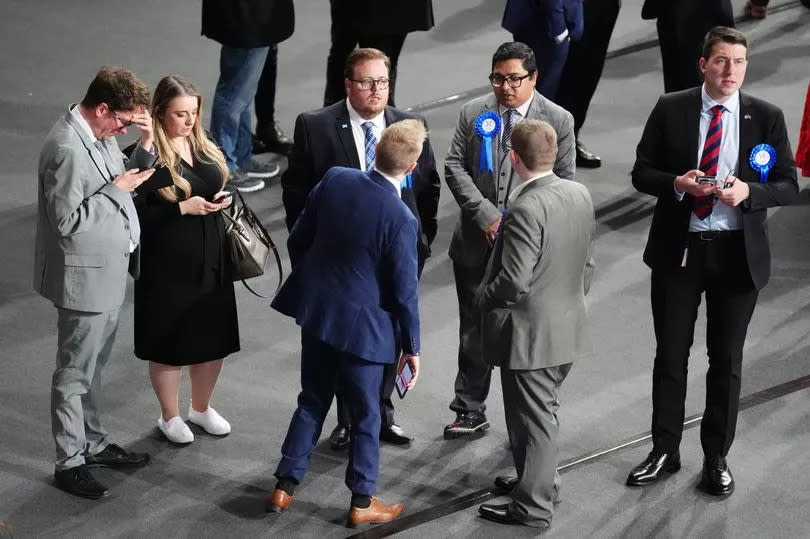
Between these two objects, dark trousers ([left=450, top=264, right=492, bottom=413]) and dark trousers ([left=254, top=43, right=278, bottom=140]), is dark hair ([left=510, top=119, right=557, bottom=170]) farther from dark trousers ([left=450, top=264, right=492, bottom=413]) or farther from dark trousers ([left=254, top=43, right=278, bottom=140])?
dark trousers ([left=254, top=43, right=278, bottom=140])

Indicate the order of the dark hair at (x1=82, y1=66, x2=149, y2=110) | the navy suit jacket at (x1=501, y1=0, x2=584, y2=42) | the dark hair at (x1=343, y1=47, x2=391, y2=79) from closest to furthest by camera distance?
the dark hair at (x1=82, y1=66, x2=149, y2=110), the dark hair at (x1=343, y1=47, x2=391, y2=79), the navy suit jacket at (x1=501, y1=0, x2=584, y2=42)

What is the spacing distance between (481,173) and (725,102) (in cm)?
104

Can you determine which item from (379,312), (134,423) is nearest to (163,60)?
(134,423)

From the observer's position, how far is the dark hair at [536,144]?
495 centimetres

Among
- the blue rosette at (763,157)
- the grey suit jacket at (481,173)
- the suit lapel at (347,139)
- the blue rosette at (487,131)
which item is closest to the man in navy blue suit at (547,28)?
the grey suit jacket at (481,173)

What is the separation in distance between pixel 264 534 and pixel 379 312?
0.98 m

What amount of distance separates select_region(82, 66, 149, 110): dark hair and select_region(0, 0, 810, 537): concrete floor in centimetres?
155

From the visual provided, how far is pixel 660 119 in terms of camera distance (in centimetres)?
540

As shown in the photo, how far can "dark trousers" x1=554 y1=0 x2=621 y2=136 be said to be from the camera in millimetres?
8477

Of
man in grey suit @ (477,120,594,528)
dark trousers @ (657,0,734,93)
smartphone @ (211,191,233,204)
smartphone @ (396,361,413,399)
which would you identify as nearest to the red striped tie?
man in grey suit @ (477,120,594,528)

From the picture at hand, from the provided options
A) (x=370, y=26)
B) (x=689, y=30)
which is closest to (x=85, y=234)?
(x=370, y=26)

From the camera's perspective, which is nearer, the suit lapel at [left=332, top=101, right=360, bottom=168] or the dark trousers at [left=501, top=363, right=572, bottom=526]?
the dark trousers at [left=501, top=363, right=572, bottom=526]

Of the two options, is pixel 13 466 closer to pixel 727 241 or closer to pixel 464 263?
pixel 464 263

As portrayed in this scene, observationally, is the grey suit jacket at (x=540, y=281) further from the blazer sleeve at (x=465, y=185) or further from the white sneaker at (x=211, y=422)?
the white sneaker at (x=211, y=422)
